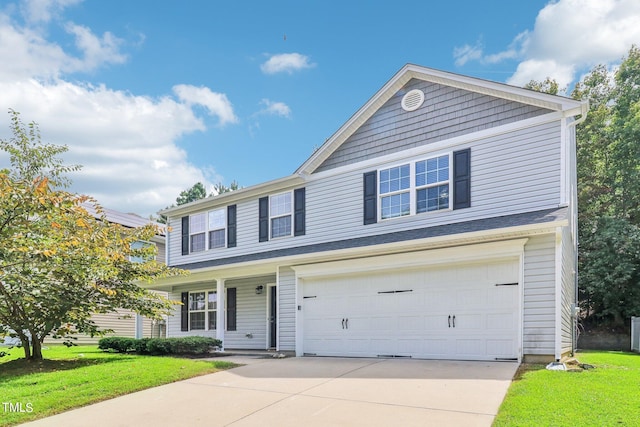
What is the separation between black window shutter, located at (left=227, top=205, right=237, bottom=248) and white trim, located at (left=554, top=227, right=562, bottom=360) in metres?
9.77

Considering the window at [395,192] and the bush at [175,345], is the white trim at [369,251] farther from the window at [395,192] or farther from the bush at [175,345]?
the bush at [175,345]

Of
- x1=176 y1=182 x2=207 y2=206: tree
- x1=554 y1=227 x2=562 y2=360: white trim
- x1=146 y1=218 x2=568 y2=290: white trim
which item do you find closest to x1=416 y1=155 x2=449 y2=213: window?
x1=146 y1=218 x2=568 y2=290: white trim

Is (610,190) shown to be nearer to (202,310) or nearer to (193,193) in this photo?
(202,310)

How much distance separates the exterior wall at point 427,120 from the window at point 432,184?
576 mm

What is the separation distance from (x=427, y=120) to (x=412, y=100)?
2.54 ft

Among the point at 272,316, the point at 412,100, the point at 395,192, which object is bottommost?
the point at 272,316

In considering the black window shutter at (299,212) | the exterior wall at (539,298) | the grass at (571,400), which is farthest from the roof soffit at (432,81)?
the grass at (571,400)

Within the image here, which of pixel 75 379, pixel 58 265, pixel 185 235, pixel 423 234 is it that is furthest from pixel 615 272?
pixel 58 265

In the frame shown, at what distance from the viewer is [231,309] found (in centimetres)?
1492

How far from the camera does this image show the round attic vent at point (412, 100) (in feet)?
37.3

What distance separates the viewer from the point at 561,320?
8148mm

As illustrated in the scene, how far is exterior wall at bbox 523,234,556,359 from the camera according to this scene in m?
8.03

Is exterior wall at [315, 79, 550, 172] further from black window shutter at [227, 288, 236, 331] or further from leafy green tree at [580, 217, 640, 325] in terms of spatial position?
leafy green tree at [580, 217, 640, 325]

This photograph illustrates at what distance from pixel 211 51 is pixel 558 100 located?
31.3 ft
